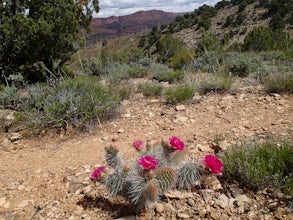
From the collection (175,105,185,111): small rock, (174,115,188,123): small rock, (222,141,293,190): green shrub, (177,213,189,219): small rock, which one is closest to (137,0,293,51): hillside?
(175,105,185,111): small rock

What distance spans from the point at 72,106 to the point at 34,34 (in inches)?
180

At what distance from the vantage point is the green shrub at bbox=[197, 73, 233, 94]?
4.41m

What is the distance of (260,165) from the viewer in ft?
6.96

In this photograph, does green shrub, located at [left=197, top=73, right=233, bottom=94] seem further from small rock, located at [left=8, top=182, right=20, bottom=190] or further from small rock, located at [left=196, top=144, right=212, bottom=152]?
small rock, located at [left=8, top=182, right=20, bottom=190]

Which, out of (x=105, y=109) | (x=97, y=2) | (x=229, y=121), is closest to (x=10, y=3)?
(x=97, y=2)

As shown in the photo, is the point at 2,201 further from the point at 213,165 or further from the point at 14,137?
the point at 213,165

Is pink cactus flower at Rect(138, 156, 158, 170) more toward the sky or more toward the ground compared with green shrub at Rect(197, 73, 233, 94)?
more toward the sky

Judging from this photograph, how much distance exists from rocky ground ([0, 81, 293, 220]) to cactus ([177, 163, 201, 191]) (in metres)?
0.09

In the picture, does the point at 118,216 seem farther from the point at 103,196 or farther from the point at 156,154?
the point at 156,154

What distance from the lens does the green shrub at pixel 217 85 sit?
4.41 m

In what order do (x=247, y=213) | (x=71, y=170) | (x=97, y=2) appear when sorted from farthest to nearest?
(x=97, y=2), (x=71, y=170), (x=247, y=213)

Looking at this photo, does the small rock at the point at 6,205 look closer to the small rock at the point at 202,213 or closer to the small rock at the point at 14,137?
the small rock at the point at 14,137

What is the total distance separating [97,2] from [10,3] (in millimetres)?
4013

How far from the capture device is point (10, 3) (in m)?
7.48
